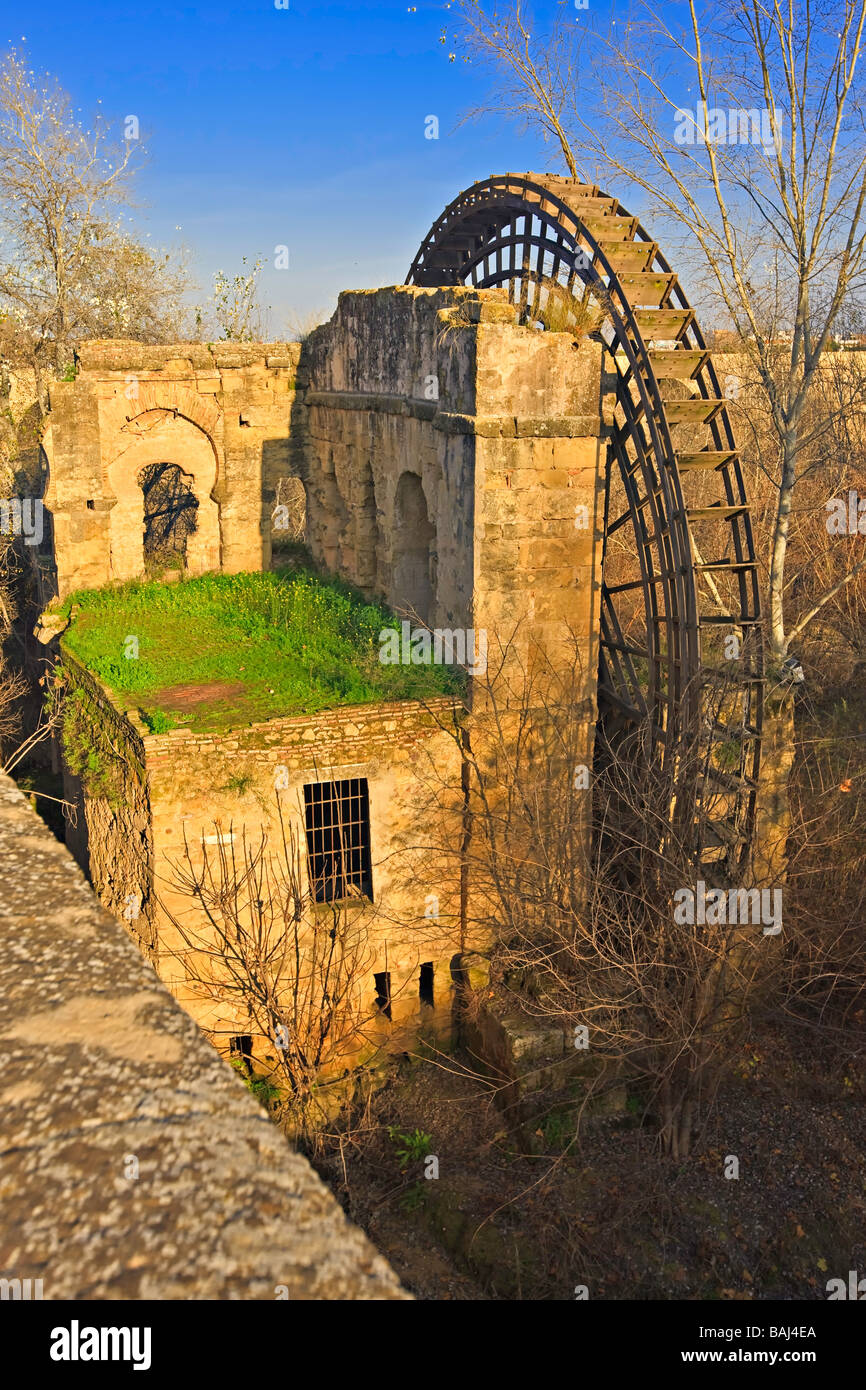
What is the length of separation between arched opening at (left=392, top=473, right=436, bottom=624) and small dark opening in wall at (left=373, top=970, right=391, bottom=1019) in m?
4.56

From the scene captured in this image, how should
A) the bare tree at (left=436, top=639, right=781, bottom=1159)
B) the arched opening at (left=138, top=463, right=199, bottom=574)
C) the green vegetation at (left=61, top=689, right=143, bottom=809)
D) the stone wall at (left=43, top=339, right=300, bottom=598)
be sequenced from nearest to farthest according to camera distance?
the bare tree at (left=436, top=639, right=781, bottom=1159) → the green vegetation at (left=61, top=689, right=143, bottom=809) → the stone wall at (left=43, top=339, right=300, bottom=598) → the arched opening at (left=138, top=463, right=199, bottom=574)

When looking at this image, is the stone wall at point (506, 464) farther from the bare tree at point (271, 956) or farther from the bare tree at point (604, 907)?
the bare tree at point (271, 956)

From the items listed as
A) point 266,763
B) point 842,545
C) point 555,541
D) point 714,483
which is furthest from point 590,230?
point 714,483

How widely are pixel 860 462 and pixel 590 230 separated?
9.44 meters

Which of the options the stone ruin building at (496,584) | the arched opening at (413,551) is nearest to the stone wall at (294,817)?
the stone ruin building at (496,584)

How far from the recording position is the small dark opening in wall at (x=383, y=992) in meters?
10.2

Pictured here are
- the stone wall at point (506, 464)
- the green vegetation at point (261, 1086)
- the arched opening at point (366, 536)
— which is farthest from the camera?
the arched opening at point (366, 536)

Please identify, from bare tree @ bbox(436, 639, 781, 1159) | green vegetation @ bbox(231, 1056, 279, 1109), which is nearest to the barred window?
bare tree @ bbox(436, 639, 781, 1159)

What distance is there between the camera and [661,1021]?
8.32 m

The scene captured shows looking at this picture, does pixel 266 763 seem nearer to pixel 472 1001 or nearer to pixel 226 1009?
pixel 226 1009

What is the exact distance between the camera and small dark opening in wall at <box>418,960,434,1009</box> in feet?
34.2

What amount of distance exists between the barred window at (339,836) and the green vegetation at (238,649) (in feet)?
2.77

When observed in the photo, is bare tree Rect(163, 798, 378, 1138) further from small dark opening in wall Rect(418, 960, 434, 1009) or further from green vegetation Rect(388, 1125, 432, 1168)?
small dark opening in wall Rect(418, 960, 434, 1009)

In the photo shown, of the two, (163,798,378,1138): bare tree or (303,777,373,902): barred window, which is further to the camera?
(303,777,373,902): barred window
